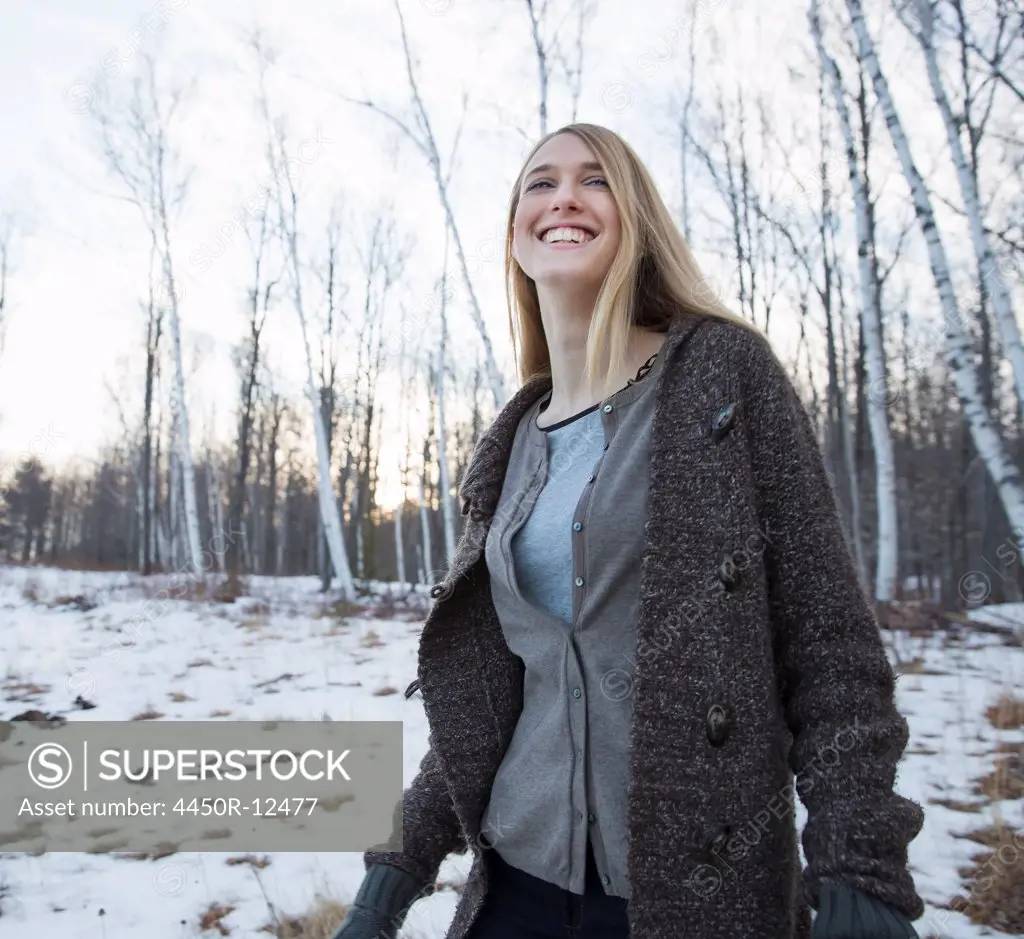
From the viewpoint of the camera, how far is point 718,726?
970 mm

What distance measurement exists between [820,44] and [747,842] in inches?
358

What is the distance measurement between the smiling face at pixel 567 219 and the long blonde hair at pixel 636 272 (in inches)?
0.9

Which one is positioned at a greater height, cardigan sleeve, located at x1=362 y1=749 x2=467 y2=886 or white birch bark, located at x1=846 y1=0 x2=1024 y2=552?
white birch bark, located at x1=846 y1=0 x2=1024 y2=552

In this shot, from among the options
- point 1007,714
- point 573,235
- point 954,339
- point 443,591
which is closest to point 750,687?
point 443,591

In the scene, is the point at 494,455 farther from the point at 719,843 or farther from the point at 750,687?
the point at 719,843

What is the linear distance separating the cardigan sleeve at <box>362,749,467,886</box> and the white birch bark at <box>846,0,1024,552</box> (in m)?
4.92

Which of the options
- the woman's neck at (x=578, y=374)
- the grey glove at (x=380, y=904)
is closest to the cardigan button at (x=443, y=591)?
the woman's neck at (x=578, y=374)

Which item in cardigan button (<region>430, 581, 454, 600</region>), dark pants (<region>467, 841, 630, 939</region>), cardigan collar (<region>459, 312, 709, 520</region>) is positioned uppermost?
cardigan collar (<region>459, 312, 709, 520</region>)

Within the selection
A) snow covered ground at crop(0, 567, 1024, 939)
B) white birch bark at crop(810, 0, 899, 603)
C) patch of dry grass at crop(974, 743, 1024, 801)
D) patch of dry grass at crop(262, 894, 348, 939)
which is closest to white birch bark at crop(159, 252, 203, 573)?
snow covered ground at crop(0, 567, 1024, 939)

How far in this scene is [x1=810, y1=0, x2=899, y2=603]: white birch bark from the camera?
766 centimetres

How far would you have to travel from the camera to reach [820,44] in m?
7.68

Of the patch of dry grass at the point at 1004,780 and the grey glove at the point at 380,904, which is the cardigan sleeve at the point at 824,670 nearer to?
the grey glove at the point at 380,904

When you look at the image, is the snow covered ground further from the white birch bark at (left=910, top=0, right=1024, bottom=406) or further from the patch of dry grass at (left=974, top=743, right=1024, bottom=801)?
the white birch bark at (left=910, top=0, right=1024, bottom=406)

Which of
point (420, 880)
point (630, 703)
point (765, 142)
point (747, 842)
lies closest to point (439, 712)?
point (420, 880)
